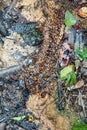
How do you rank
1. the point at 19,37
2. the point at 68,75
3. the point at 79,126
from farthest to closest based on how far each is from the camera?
1. the point at 19,37
2. the point at 68,75
3. the point at 79,126

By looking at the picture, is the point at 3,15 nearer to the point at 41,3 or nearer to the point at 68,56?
the point at 41,3

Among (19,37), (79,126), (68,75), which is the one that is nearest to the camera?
(79,126)

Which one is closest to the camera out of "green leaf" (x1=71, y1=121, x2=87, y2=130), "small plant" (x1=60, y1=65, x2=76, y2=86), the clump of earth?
"green leaf" (x1=71, y1=121, x2=87, y2=130)

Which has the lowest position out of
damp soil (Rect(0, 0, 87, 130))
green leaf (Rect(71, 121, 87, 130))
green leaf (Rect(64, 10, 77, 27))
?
green leaf (Rect(71, 121, 87, 130))

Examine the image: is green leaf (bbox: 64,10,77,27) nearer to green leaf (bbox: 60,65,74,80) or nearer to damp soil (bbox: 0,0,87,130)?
damp soil (bbox: 0,0,87,130)

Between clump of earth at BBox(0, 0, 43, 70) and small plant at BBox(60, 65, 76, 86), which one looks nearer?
small plant at BBox(60, 65, 76, 86)

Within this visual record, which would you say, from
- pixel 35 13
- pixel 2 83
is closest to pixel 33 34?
pixel 35 13

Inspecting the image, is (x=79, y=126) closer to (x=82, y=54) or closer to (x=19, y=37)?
(x=82, y=54)

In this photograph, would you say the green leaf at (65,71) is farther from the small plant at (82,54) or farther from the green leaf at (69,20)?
the green leaf at (69,20)

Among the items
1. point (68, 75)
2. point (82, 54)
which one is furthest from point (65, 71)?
point (82, 54)

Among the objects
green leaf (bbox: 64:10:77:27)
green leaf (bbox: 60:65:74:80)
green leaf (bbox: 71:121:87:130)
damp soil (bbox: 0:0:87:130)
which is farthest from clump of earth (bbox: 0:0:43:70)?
green leaf (bbox: 71:121:87:130)

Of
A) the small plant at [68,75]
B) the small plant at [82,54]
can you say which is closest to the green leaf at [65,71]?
the small plant at [68,75]
